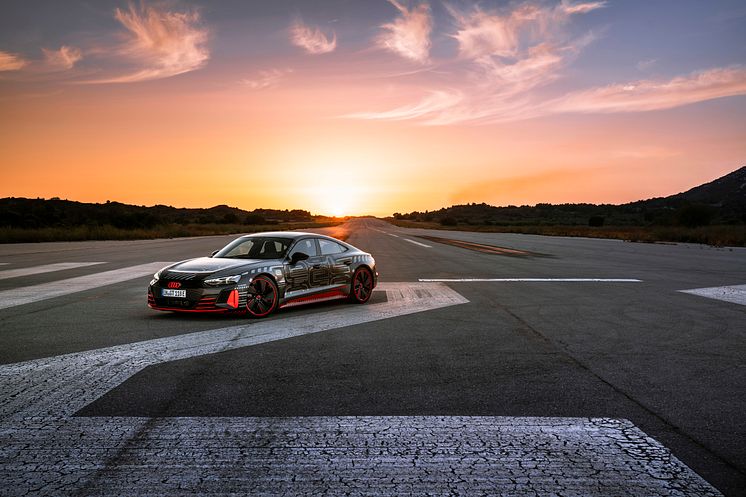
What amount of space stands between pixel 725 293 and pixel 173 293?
10.9m

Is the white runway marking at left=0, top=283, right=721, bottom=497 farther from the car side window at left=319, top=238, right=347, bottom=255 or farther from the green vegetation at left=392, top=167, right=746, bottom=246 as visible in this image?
the green vegetation at left=392, top=167, right=746, bottom=246

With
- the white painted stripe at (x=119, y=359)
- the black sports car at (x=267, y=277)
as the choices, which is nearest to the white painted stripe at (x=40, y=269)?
the black sports car at (x=267, y=277)

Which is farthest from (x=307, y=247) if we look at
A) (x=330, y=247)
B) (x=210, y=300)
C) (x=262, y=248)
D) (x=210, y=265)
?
(x=210, y=300)

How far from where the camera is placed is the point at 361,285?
1105 cm

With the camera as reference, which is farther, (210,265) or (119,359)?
(210,265)

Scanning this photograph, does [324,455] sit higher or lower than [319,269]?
lower

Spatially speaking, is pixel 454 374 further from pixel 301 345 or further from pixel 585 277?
pixel 585 277

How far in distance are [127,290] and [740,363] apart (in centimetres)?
1129

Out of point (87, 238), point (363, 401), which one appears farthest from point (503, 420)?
point (87, 238)

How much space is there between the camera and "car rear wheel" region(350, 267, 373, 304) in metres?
10.9

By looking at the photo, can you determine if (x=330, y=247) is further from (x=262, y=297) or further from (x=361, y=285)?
(x=262, y=297)

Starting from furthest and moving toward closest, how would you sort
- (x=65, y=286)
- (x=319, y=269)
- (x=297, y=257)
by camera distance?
(x=65, y=286) < (x=319, y=269) < (x=297, y=257)

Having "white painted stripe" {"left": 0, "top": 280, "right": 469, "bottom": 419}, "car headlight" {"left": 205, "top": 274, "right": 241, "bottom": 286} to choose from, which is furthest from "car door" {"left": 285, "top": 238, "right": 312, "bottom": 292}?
"car headlight" {"left": 205, "top": 274, "right": 241, "bottom": 286}

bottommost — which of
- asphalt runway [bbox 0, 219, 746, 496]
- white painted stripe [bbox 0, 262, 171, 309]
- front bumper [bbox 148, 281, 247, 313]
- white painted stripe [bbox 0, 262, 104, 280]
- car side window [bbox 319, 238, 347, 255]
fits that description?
asphalt runway [bbox 0, 219, 746, 496]
